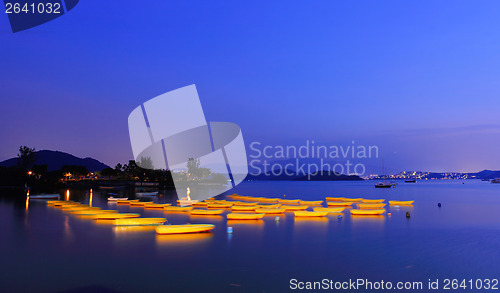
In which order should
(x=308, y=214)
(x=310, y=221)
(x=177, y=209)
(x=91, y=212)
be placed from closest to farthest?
(x=310, y=221), (x=91, y=212), (x=308, y=214), (x=177, y=209)

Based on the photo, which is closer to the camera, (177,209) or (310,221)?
(310,221)

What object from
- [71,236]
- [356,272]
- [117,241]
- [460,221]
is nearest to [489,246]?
→ [356,272]

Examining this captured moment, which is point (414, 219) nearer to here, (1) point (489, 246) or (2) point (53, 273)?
(1) point (489, 246)

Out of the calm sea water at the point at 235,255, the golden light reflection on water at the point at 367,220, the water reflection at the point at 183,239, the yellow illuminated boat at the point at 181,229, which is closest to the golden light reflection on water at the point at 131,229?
the calm sea water at the point at 235,255

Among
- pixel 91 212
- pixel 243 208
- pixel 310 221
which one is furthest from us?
pixel 243 208

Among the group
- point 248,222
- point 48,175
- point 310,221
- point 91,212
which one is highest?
point 48,175

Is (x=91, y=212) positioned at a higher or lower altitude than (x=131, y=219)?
lower

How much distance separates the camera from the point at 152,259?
1636cm

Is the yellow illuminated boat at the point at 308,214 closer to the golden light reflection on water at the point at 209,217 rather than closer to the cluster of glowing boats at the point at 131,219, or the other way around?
the golden light reflection on water at the point at 209,217

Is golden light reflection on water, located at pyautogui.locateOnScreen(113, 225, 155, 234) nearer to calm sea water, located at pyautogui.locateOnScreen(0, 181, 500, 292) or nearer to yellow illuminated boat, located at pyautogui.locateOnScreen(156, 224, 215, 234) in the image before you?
calm sea water, located at pyautogui.locateOnScreen(0, 181, 500, 292)

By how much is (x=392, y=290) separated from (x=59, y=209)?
3498cm

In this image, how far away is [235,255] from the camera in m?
17.8

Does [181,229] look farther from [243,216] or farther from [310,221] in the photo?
[310,221]

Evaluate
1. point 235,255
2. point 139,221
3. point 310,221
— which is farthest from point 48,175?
point 235,255
